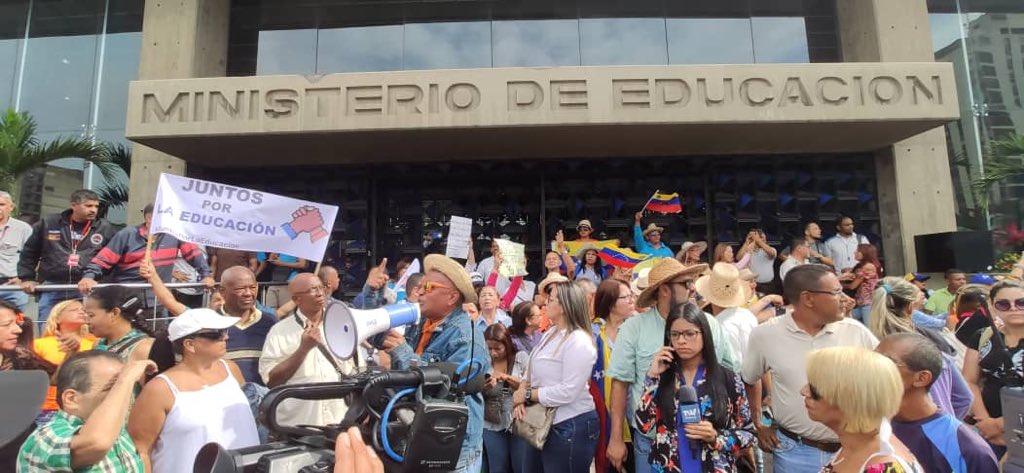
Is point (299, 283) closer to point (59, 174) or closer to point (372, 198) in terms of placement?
point (372, 198)

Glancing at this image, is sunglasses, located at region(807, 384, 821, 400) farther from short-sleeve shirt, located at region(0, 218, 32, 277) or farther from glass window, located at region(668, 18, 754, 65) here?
glass window, located at region(668, 18, 754, 65)

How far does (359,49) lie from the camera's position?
12.2 metres

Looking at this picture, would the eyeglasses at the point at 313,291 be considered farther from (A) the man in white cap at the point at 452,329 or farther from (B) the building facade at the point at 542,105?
(B) the building facade at the point at 542,105

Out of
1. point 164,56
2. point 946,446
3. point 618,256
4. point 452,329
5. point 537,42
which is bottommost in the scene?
point 946,446

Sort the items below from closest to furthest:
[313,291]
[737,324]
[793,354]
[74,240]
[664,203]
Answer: [793,354] → [313,291] → [737,324] → [74,240] → [664,203]

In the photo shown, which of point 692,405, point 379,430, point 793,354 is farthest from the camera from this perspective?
point 793,354

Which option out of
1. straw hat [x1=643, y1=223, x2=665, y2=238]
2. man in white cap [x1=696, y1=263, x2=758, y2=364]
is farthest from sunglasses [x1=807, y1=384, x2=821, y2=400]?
straw hat [x1=643, y1=223, x2=665, y2=238]

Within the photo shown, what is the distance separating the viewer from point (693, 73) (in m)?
9.31

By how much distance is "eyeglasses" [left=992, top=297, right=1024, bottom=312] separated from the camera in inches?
141

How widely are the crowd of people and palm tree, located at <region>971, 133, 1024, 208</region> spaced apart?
26.0ft

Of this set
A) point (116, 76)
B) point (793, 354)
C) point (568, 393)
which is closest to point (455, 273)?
point (568, 393)

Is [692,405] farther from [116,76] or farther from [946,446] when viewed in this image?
[116,76]

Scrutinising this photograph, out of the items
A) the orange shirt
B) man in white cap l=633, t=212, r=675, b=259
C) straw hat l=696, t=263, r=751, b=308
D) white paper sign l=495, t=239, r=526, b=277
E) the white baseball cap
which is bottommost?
the orange shirt

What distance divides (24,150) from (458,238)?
27.7ft
